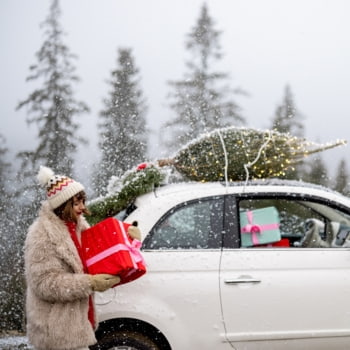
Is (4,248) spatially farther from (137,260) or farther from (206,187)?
(137,260)

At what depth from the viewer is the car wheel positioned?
166 inches

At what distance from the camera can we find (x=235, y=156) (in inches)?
207

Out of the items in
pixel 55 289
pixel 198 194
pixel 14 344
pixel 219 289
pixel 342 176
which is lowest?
pixel 14 344

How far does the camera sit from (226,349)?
14.1ft

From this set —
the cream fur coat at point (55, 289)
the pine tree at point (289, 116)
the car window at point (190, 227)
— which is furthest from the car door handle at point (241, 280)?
the pine tree at point (289, 116)

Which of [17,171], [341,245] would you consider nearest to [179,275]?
[341,245]

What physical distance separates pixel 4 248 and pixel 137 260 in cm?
757

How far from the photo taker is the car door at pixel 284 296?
4.25 meters

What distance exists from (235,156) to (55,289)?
2490 millimetres

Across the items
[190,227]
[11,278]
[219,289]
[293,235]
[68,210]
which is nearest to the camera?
[68,210]

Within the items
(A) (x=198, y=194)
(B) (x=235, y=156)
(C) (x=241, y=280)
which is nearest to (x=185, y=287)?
(C) (x=241, y=280)

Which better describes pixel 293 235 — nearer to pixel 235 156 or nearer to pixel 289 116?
pixel 235 156

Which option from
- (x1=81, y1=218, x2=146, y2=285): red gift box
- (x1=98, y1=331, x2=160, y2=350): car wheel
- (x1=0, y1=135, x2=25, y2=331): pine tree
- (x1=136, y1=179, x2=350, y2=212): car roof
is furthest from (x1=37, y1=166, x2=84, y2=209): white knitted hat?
(x1=0, y1=135, x2=25, y2=331): pine tree

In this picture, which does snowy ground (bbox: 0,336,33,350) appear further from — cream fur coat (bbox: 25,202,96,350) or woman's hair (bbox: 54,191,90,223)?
woman's hair (bbox: 54,191,90,223)
